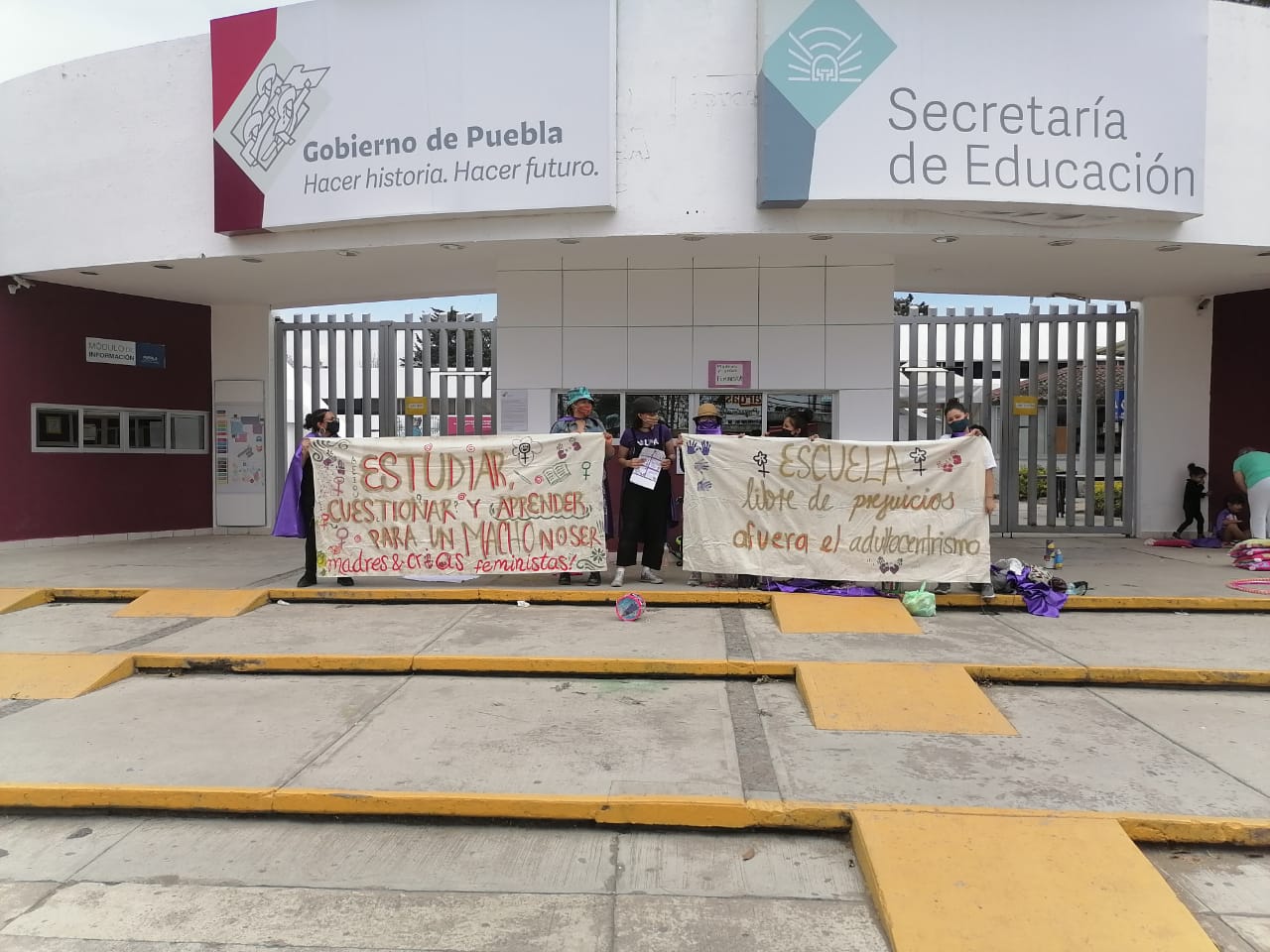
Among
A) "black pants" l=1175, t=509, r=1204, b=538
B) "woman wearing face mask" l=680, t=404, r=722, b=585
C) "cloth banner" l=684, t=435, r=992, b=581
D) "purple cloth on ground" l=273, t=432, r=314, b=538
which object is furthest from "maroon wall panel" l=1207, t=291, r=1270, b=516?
"purple cloth on ground" l=273, t=432, r=314, b=538

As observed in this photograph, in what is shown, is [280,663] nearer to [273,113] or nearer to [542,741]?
[542,741]

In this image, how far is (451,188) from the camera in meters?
8.34

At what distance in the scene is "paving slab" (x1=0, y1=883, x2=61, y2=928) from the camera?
2918 mm

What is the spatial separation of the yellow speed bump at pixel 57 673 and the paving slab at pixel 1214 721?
21.3 ft

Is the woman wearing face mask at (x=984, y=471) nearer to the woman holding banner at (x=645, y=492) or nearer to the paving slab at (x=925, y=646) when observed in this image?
the paving slab at (x=925, y=646)

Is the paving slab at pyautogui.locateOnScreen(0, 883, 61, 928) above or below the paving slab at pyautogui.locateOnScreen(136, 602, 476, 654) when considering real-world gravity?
below

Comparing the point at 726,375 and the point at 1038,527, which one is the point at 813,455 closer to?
the point at 726,375

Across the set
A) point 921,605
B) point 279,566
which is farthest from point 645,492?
point 279,566

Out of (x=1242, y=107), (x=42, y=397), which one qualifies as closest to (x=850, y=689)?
(x=1242, y=107)

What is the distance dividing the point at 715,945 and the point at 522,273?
8.34 meters

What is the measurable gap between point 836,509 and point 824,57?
4357mm

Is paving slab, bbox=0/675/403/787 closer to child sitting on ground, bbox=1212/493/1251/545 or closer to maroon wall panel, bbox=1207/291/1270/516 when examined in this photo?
child sitting on ground, bbox=1212/493/1251/545

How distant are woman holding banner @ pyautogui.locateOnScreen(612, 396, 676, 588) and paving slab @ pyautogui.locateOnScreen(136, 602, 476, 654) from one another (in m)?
1.72

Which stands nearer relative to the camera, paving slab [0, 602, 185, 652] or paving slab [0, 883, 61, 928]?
paving slab [0, 883, 61, 928]
